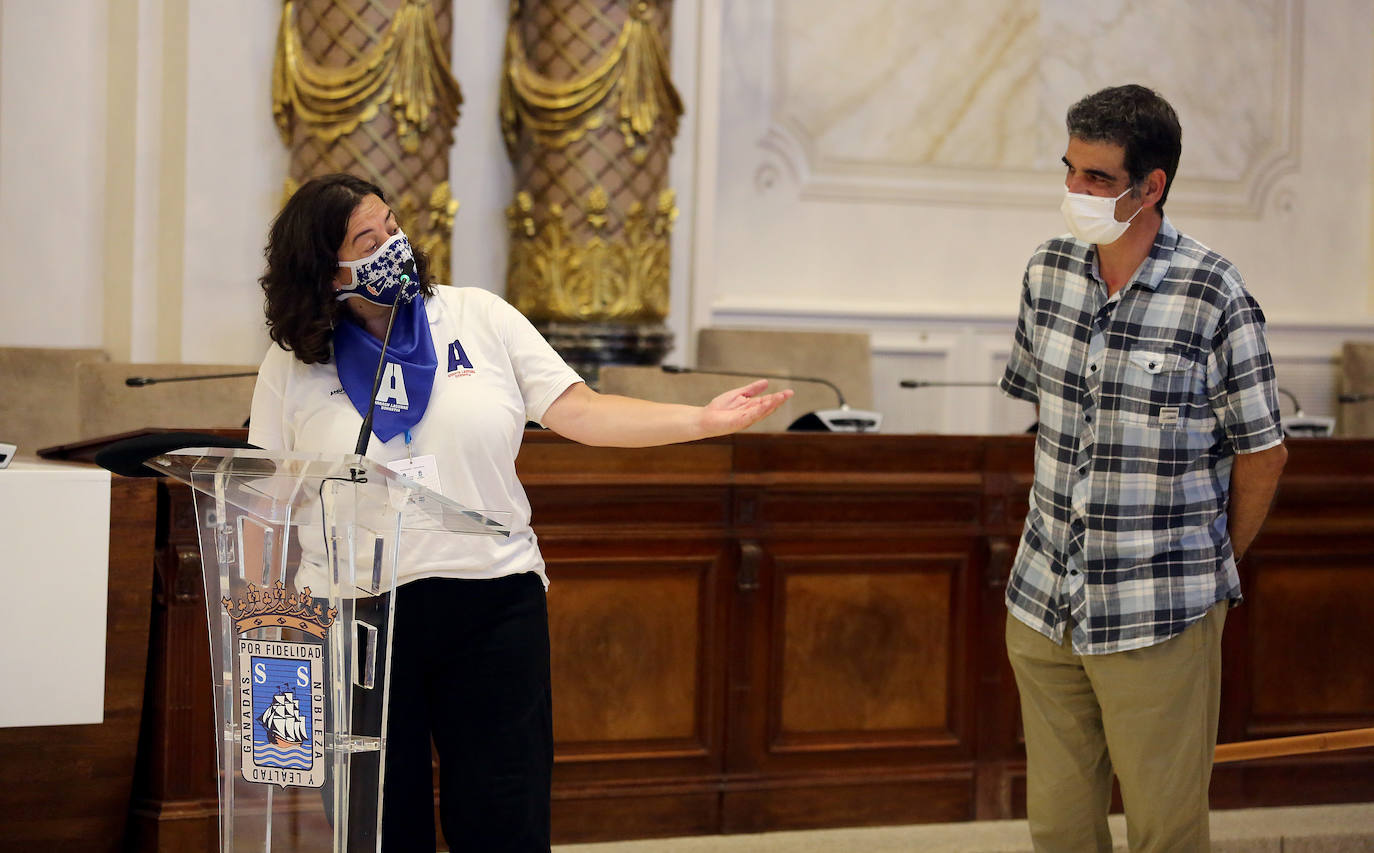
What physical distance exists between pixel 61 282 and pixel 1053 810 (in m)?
4.08

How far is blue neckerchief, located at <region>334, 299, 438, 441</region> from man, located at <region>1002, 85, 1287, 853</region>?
112 centimetres

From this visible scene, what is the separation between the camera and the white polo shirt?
2.00 metres

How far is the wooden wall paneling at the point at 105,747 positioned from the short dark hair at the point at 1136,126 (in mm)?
2146

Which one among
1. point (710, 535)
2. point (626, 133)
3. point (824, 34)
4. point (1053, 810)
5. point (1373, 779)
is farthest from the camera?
point (824, 34)

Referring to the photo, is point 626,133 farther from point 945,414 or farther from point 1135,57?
point 1135,57

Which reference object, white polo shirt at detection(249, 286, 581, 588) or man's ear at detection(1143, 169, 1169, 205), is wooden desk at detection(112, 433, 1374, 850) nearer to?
white polo shirt at detection(249, 286, 581, 588)

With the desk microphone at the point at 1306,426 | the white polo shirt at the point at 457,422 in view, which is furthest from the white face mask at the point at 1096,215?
the desk microphone at the point at 1306,426

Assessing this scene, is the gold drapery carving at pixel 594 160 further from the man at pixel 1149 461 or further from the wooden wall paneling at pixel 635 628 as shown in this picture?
→ the man at pixel 1149 461

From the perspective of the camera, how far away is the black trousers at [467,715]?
79.1 inches

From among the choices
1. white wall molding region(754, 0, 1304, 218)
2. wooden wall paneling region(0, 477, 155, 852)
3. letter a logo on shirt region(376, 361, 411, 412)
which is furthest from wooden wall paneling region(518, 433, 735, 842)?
white wall molding region(754, 0, 1304, 218)

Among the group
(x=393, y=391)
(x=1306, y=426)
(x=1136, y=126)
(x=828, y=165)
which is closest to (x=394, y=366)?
(x=393, y=391)

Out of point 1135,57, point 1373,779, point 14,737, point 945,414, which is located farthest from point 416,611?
point 1135,57

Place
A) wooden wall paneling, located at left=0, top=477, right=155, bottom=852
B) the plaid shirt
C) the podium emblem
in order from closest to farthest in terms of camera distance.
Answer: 1. the podium emblem
2. the plaid shirt
3. wooden wall paneling, located at left=0, top=477, right=155, bottom=852

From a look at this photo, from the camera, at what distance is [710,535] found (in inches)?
139
